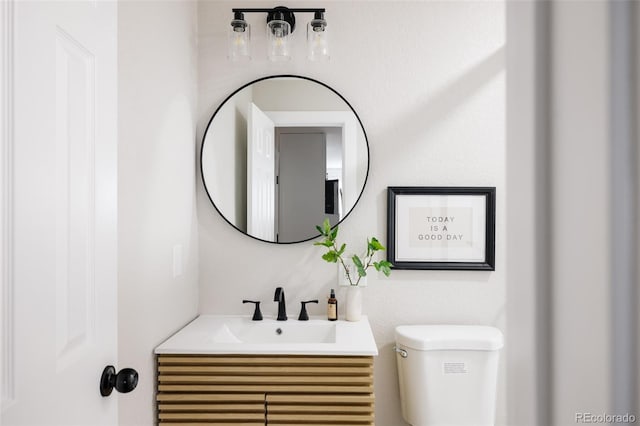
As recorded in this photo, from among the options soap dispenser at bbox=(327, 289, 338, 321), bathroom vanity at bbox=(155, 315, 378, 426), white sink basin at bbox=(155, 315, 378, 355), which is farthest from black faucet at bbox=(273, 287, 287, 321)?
bathroom vanity at bbox=(155, 315, 378, 426)

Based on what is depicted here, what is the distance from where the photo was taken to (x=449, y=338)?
1.79 m

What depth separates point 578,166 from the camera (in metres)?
0.23

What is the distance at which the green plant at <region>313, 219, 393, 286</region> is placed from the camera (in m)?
1.94

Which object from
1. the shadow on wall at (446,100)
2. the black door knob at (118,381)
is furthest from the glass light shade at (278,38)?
the black door knob at (118,381)

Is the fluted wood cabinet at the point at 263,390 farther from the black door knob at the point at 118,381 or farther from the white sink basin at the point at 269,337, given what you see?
the black door knob at the point at 118,381

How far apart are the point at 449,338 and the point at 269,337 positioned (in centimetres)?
74

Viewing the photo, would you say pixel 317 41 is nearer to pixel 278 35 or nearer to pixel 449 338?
pixel 278 35

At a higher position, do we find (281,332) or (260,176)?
(260,176)

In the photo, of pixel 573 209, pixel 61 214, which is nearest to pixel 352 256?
pixel 61 214

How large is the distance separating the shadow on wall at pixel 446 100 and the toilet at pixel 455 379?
862 millimetres

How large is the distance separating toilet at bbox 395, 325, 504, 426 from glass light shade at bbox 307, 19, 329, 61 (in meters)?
1.27

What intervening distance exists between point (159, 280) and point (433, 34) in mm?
1594

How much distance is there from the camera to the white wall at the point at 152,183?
131cm

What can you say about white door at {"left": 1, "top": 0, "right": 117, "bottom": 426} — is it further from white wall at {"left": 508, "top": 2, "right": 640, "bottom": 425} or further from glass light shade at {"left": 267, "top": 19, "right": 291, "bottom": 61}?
glass light shade at {"left": 267, "top": 19, "right": 291, "bottom": 61}
